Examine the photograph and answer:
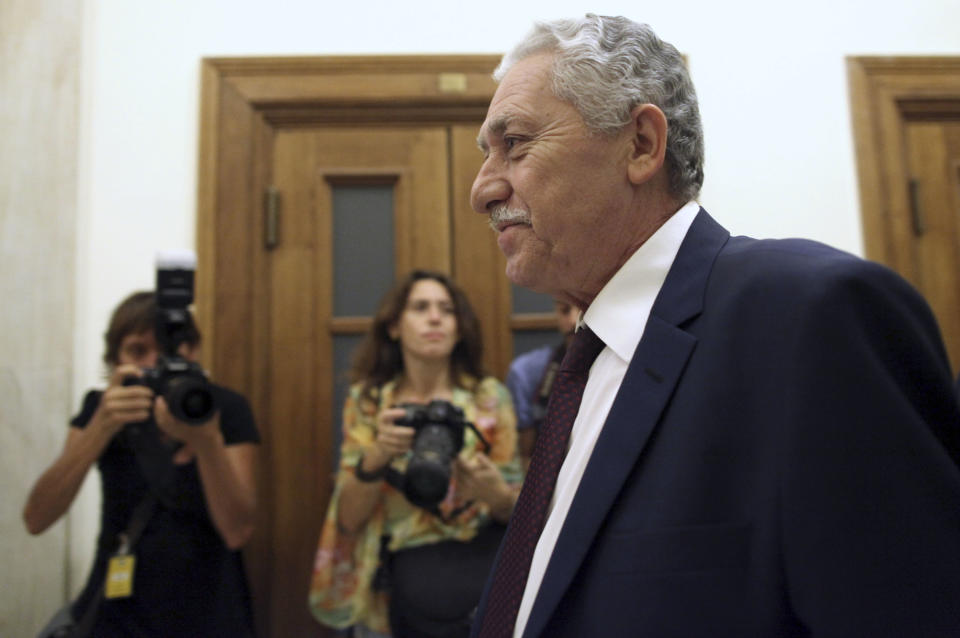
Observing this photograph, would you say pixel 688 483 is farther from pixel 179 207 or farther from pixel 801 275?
pixel 179 207

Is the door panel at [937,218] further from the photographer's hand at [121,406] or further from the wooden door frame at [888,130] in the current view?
the photographer's hand at [121,406]

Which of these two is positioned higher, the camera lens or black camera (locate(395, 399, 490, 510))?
the camera lens

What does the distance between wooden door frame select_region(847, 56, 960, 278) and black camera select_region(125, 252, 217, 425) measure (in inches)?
71.4

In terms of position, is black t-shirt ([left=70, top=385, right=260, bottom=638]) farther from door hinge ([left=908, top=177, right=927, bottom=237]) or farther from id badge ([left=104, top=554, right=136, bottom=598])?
door hinge ([left=908, top=177, right=927, bottom=237])

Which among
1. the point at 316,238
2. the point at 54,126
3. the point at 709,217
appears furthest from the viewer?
the point at 316,238

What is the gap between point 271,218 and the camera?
2.09m

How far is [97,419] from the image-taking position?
4.82ft

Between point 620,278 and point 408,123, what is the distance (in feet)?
4.96

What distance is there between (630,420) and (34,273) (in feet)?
5.85

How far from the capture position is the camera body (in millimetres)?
1480

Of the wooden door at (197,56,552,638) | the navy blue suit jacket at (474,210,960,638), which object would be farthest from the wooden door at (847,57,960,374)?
the navy blue suit jacket at (474,210,960,638)

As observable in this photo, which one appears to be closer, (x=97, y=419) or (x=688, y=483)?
(x=688, y=483)

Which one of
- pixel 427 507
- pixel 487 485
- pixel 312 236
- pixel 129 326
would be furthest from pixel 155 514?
pixel 312 236

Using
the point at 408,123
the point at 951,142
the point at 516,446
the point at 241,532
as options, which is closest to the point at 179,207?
the point at 408,123
